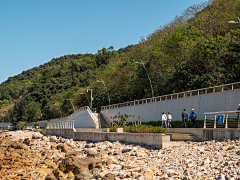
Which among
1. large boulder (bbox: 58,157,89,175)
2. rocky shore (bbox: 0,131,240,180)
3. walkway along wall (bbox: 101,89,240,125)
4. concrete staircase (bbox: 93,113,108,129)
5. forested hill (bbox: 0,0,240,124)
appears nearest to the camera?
rocky shore (bbox: 0,131,240,180)

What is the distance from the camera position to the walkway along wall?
22.6 metres

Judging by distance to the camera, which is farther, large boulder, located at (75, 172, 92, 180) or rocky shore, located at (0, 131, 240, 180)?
large boulder, located at (75, 172, 92, 180)

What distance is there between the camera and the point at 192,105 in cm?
2683

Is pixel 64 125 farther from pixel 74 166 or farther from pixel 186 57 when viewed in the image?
pixel 74 166

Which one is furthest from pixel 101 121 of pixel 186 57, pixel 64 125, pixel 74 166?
pixel 74 166

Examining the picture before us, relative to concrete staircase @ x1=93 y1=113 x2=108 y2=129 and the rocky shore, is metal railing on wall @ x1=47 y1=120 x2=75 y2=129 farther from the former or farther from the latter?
the rocky shore

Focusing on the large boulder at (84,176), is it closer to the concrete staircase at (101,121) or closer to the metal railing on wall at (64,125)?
the metal railing on wall at (64,125)

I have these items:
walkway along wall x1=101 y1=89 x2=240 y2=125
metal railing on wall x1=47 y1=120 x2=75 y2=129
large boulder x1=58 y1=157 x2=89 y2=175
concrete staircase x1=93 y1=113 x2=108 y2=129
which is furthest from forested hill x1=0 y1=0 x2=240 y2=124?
large boulder x1=58 y1=157 x2=89 y2=175

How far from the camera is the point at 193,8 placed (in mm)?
57875

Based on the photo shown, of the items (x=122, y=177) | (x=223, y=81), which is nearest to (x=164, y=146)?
(x=122, y=177)

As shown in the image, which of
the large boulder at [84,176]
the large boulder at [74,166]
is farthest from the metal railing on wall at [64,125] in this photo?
the large boulder at [84,176]

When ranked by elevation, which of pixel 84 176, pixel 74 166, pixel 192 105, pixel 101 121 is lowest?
pixel 84 176

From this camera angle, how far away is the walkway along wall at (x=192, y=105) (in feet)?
74.1

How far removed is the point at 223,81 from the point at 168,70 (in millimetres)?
12411
